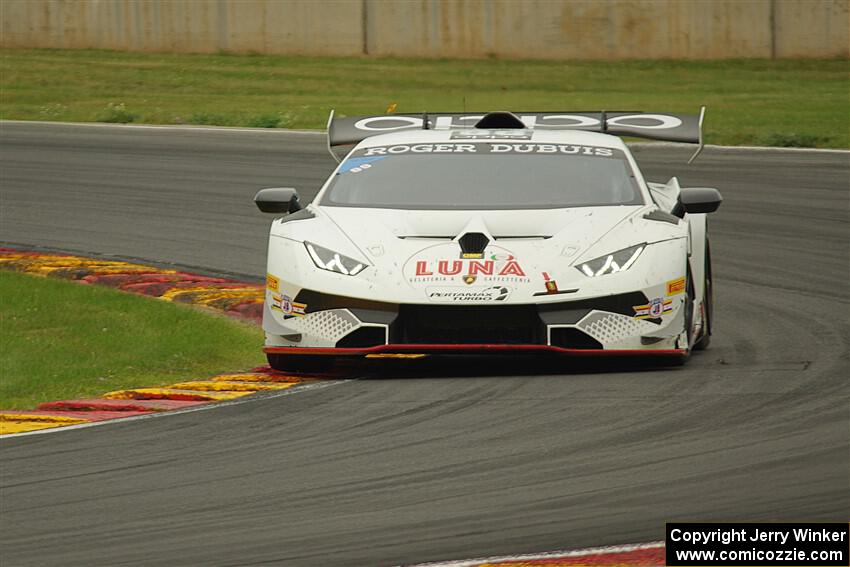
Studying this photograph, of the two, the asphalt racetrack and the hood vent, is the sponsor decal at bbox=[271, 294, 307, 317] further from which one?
the hood vent

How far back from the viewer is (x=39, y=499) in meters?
6.16

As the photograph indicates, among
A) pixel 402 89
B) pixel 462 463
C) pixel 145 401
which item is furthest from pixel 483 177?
pixel 402 89

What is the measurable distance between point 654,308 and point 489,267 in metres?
0.86

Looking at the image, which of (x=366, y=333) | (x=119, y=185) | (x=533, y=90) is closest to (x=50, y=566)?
(x=366, y=333)

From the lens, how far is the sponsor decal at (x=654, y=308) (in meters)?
8.56

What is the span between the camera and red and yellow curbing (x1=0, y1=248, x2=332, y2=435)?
26.2 feet

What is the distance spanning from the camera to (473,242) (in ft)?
28.6

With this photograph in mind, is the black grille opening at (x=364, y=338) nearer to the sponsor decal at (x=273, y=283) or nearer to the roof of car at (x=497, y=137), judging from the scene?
the sponsor decal at (x=273, y=283)

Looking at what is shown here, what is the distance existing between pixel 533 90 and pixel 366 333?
69.0ft

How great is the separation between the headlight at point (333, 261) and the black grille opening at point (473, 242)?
0.52 metres

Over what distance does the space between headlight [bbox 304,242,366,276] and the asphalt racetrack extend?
1.98 feet

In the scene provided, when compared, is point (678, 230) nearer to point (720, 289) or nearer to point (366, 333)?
point (366, 333)

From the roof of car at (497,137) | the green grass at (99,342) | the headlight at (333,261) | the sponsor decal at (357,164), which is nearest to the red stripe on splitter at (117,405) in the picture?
the green grass at (99,342)

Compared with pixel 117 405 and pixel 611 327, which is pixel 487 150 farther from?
pixel 117 405
